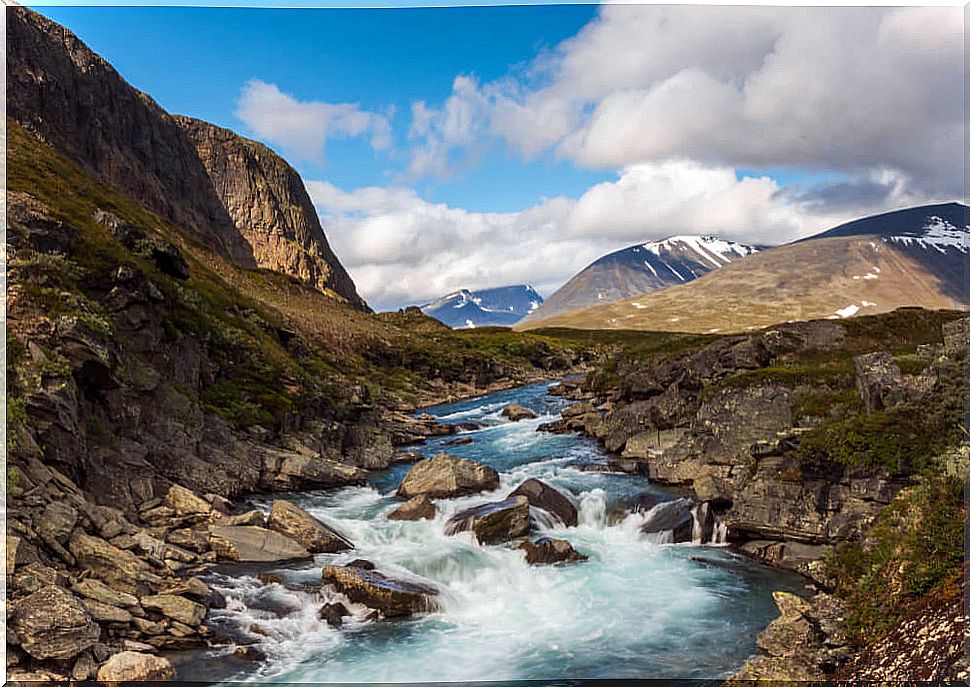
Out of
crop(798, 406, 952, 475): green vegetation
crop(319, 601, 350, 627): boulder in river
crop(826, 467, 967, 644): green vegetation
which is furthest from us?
crop(798, 406, 952, 475): green vegetation

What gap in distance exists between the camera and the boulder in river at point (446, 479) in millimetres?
23609

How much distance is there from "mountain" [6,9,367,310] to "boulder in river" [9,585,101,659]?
32209 millimetres

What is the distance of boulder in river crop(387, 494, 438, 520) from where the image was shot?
21.2 metres

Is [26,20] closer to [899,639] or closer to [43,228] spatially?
[43,228]

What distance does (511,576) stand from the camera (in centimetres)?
1669

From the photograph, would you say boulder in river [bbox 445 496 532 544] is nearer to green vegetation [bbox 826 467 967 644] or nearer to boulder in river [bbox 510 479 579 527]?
boulder in river [bbox 510 479 579 527]

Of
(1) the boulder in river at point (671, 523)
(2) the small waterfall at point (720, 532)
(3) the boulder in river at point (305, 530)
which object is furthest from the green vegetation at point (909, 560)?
(3) the boulder in river at point (305, 530)

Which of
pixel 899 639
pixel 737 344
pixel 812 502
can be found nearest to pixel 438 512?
pixel 812 502

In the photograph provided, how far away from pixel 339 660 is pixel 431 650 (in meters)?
1.84

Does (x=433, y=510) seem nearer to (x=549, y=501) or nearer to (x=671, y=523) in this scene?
(x=549, y=501)

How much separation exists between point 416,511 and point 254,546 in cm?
594

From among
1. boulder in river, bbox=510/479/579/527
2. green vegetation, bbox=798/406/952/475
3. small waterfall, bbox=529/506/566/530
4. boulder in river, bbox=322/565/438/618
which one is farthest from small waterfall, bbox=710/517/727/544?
boulder in river, bbox=322/565/438/618

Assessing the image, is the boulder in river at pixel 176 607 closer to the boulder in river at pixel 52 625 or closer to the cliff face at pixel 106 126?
the boulder in river at pixel 52 625

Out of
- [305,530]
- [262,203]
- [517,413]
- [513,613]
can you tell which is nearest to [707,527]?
[513,613]
